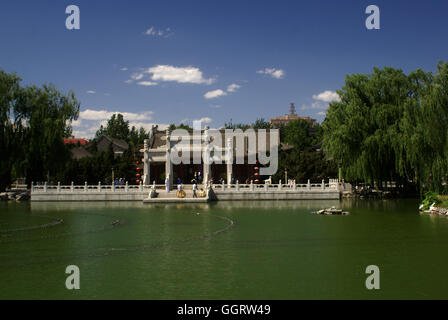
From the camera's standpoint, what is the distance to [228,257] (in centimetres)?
1081

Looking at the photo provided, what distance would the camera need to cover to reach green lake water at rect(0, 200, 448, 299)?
8016 millimetres

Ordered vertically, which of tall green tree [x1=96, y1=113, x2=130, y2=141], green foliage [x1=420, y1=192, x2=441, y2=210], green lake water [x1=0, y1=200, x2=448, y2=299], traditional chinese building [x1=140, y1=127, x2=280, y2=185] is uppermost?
tall green tree [x1=96, y1=113, x2=130, y2=141]

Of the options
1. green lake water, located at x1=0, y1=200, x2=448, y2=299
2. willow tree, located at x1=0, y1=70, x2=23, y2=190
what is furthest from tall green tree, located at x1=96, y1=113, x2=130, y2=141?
green lake water, located at x1=0, y1=200, x2=448, y2=299

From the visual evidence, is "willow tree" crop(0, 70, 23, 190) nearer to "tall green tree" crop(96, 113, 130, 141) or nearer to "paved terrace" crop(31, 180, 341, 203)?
"paved terrace" crop(31, 180, 341, 203)

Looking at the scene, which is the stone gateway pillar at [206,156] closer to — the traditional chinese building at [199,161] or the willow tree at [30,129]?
the traditional chinese building at [199,161]

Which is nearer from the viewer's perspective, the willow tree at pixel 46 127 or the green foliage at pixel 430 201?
the green foliage at pixel 430 201

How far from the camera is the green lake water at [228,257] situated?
8016 millimetres

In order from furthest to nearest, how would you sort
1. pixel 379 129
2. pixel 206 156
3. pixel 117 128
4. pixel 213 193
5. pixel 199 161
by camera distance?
pixel 117 128
pixel 199 161
pixel 206 156
pixel 213 193
pixel 379 129

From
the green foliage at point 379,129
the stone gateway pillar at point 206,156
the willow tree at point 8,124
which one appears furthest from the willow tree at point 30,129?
the green foliage at point 379,129

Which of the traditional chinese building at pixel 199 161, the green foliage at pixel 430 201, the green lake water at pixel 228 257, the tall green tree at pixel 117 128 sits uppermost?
the tall green tree at pixel 117 128

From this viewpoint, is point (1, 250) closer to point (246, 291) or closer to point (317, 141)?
point (246, 291)

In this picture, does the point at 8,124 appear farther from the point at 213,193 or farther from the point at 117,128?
the point at 117,128

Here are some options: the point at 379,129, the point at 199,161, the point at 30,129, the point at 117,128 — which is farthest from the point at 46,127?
the point at 117,128
